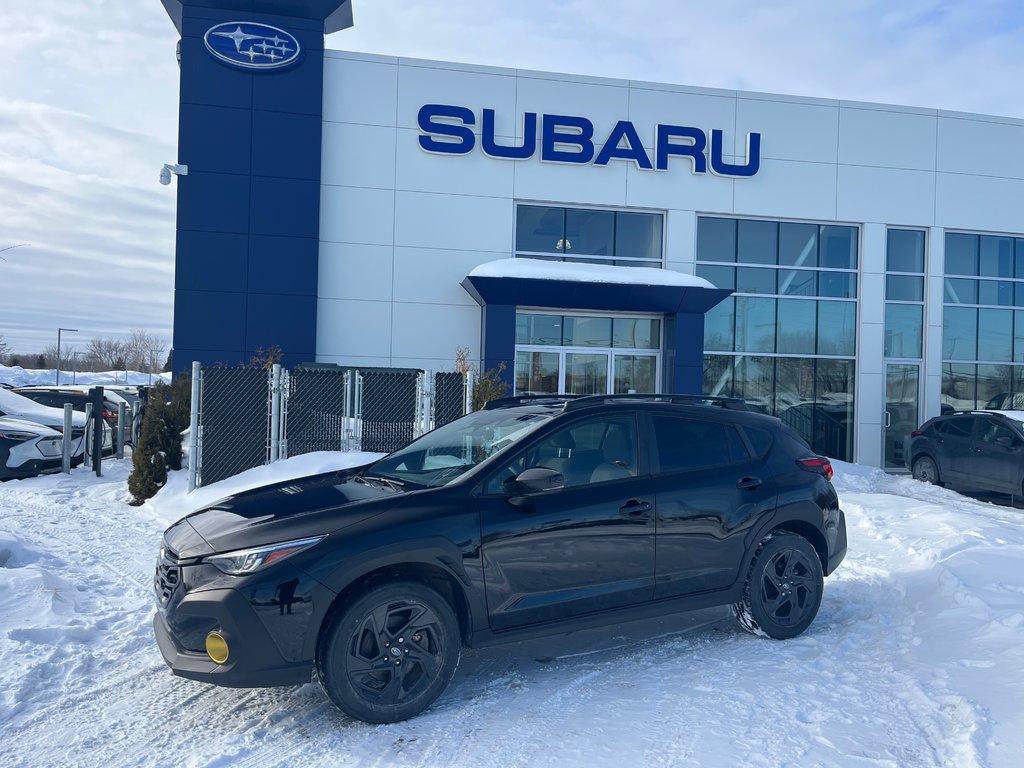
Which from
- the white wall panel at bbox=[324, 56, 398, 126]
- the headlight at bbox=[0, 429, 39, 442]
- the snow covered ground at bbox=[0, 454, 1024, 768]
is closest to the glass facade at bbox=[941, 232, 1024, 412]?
the white wall panel at bbox=[324, 56, 398, 126]

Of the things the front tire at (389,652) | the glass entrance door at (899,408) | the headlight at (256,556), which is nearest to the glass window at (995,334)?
the glass entrance door at (899,408)

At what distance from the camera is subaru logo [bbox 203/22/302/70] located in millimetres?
16891

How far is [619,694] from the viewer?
4.66m

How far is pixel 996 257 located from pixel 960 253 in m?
1.03

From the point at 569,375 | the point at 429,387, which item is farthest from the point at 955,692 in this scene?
the point at 569,375

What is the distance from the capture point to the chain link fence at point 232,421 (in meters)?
12.0

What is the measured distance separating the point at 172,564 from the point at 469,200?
46.3 ft

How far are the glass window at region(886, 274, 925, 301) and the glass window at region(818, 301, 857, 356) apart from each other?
104 cm

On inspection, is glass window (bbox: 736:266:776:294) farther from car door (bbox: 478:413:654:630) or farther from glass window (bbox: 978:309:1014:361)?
car door (bbox: 478:413:654:630)

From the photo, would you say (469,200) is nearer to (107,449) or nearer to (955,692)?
(107,449)

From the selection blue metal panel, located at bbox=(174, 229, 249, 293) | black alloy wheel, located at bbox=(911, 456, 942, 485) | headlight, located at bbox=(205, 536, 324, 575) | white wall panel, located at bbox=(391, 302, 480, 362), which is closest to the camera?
headlight, located at bbox=(205, 536, 324, 575)

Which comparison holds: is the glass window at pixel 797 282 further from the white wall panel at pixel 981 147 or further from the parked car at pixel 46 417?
the parked car at pixel 46 417

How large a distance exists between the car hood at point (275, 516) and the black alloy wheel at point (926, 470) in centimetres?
1275

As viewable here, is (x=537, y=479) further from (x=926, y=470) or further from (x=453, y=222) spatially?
(x=453, y=222)
